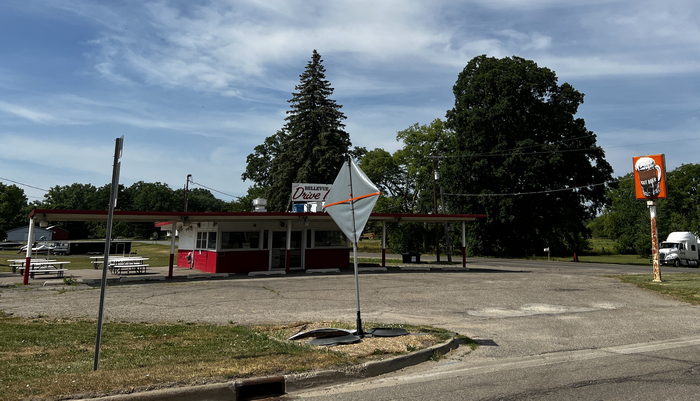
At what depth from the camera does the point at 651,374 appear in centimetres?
639

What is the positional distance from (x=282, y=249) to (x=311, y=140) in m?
20.8

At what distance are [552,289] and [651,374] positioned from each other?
464 inches

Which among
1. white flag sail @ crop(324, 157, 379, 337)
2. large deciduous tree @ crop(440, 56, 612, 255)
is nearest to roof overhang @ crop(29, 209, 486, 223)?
white flag sail @ crop(324, 157, 379, 337)

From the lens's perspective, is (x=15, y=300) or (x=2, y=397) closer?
(x=2, y=397)

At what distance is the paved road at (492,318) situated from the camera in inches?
232

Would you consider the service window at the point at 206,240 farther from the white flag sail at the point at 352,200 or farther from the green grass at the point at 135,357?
the white flag sail at the point at 352,200

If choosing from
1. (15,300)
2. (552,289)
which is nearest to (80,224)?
(15,300)

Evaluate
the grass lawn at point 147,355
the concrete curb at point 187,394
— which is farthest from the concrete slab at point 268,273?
the concrete curb at point 187,394

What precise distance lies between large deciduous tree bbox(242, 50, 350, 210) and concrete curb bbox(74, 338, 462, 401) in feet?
120

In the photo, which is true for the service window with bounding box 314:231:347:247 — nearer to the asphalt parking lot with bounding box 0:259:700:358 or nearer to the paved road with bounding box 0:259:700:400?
the paved road with bounding box 0:259:700:400

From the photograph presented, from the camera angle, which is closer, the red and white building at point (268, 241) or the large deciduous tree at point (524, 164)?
the red and white building at point (268, 241)

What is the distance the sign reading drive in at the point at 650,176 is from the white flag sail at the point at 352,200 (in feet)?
58.5

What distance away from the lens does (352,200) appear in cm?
880

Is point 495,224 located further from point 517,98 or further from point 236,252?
point 236,252
